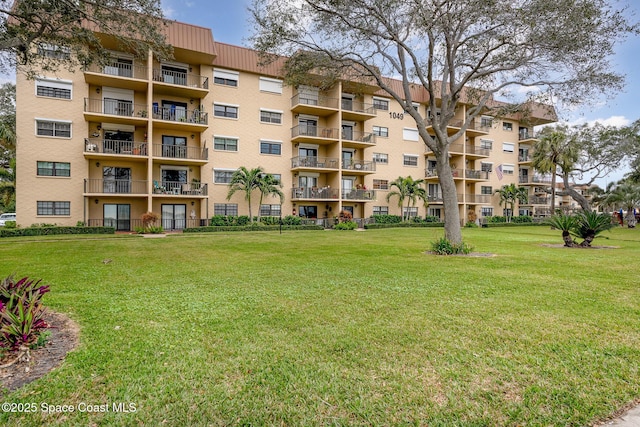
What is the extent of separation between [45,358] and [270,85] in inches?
1125

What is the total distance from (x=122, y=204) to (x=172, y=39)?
11831 millimetres

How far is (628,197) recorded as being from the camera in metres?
34.2

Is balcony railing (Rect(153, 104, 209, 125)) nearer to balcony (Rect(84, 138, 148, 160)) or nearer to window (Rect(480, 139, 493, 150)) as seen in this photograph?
balcony (Rect(84, 138, 148, 160))

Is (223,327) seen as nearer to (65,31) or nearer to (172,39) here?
(65,31)

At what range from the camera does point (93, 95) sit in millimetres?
23531

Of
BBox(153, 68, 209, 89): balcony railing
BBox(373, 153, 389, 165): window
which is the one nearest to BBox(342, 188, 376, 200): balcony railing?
BBox(373, 153, 389, 165): window

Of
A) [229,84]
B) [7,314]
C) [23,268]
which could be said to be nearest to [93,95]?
[229,84]

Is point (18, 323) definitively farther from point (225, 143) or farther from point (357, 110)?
point (357, 110)

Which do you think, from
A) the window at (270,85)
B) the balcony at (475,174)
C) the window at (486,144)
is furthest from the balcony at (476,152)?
the window at (270,85)

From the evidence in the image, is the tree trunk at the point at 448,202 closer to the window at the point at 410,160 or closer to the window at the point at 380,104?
the window at the point at 380,104

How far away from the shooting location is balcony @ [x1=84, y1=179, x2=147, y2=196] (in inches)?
907

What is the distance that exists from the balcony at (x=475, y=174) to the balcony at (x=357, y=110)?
41.9ft

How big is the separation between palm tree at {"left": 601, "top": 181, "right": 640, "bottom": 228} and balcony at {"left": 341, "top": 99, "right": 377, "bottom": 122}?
26027mm

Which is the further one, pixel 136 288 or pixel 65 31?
pixel 65 31
